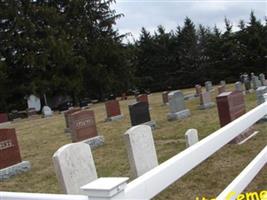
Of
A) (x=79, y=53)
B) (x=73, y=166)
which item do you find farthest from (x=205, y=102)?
(x=79, y=53)

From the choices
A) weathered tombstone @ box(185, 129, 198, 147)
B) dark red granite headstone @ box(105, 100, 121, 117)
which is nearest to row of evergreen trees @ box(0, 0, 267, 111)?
dark red granite headstone @ box(105, 100, 121, 117)

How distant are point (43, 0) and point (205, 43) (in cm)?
2414

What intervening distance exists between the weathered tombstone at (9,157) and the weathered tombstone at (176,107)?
729 cm

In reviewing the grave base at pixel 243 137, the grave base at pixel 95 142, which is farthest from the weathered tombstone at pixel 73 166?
the grave base at pixel 95 142

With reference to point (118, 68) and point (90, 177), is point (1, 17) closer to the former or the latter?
point (118, 68)

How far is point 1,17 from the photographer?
1446 inches

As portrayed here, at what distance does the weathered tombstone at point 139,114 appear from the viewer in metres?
13.7

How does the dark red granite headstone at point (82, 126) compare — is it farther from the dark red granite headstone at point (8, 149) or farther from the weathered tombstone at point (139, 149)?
the weathered tombstone at point (139, 149)

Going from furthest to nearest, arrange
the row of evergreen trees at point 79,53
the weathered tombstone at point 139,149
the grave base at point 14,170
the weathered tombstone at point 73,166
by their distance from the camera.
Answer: the row of evergreen trees at point 79,53
the grave base at point 14,170
the weathered tombstone at point 139,149
the weathered tombstone at point 73,166

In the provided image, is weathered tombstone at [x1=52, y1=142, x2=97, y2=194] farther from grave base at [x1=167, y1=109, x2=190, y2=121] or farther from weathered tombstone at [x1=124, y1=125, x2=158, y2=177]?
grave base at [x1=167, y1=109, x2=190, y2=121]

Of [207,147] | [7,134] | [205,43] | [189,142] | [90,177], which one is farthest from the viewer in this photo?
[205,43]

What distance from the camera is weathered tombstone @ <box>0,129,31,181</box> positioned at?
368 inches

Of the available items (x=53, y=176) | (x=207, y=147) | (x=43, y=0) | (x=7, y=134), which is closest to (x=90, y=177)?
(x=207, y=147)

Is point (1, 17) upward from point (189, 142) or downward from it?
upward
